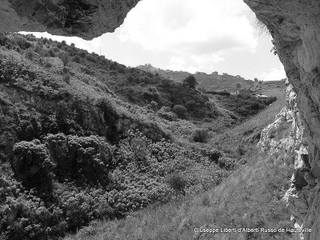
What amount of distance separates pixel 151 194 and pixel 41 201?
6.78m

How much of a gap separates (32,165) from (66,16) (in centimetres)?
2272

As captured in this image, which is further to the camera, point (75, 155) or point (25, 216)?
point (75, 155)

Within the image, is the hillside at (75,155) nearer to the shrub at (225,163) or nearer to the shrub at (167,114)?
the shrub at (225,163)

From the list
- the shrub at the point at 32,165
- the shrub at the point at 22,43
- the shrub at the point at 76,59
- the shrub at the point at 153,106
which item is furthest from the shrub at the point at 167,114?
the shrub at the point at 32,165

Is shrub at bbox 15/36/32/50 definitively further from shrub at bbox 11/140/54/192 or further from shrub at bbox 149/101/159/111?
shrub at bbox 11/140/54/192

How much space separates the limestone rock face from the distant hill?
92.1 m

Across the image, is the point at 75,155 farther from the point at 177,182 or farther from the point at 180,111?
the point at 180,111

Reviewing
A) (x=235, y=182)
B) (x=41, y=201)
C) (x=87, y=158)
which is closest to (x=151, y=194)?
(x=87, y=158)

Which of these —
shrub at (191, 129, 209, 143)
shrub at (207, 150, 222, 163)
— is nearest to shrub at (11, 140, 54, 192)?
shrub at (207, 150, 222, 163)

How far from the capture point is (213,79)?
116500mm

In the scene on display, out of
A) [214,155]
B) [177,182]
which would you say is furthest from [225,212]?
[214,155]

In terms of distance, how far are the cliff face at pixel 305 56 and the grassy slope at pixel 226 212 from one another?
4.83m

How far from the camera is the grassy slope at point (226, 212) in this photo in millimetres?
16141

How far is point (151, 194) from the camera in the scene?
29703 mm
